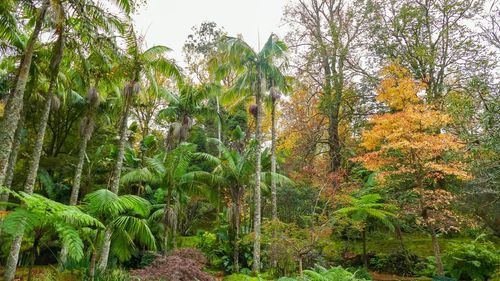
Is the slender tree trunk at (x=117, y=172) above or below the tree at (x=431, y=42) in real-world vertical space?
below

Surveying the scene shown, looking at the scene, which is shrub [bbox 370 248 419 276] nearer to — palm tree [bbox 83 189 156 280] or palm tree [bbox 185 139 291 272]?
palm tree [bbox 185 139 291 272]

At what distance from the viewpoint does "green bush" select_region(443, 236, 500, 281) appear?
9.98 meters

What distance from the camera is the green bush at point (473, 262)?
9984mm

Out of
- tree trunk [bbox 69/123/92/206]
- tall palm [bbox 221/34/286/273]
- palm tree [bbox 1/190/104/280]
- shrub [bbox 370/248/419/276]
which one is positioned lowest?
shrub [bbox 370/248/419/276]

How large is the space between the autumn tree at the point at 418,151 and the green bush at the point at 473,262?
2.72ft

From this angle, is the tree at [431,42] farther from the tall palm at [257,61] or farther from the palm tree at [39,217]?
the palm tree at [39,217]

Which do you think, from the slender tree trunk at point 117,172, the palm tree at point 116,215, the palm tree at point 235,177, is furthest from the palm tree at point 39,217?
the palm tree at point 235,177

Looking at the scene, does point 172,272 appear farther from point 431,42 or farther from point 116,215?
point 431,42

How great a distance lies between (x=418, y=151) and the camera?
10500 millimetres

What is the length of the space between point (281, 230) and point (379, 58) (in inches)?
343

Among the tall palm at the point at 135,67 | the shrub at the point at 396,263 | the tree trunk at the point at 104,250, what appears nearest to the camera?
the tree trunk at the point at 104,250

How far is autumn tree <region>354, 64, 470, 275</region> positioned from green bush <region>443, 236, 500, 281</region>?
83cm

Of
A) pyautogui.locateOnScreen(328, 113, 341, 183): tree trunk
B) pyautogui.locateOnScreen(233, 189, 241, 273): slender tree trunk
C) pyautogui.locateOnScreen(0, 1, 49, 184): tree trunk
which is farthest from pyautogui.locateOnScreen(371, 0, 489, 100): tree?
pyautogui.locateOnScreen(0, 1, 49, 184): tree trunk

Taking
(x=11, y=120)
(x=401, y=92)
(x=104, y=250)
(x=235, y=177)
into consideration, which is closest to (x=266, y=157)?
(x=235, y=177)
